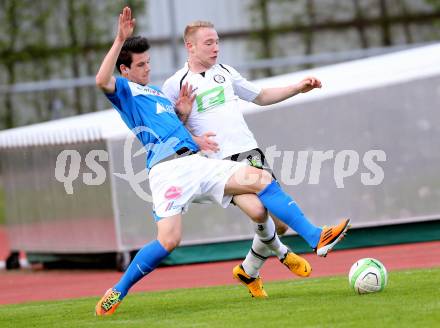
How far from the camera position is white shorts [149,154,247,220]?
9.23 metres

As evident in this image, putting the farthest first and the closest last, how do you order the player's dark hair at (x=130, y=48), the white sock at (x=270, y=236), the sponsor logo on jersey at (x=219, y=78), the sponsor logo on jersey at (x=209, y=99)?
the sponsor logo on jersey at (x=219, y=78)
the sponsor logo on jersey at (x=209, y=99)
the white sock at (x=270, y=236)
the player's dark hair at (x=130, y=48)

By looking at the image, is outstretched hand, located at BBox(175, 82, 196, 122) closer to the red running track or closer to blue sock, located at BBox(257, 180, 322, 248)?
blue sock, located at BBox(257, 180, 322, 248)

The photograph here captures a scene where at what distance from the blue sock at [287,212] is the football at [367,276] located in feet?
1.81

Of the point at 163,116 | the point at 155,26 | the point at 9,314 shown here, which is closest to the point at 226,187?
Result: the point at 163,116

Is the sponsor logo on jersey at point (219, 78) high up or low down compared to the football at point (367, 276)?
up

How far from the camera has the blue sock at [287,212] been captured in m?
9.07

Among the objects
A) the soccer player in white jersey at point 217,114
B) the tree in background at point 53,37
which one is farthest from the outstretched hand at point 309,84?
the tree in background at point 53,37

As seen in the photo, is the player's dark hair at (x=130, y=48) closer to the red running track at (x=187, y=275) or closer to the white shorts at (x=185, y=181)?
the white shorts at (x=185, y=181)

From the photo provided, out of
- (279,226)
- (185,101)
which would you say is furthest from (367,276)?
(185,101)

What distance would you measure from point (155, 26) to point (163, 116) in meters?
20.1

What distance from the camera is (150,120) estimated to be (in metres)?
9.38

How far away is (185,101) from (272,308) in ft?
6.17

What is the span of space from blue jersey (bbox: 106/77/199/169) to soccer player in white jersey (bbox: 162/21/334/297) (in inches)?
9.1

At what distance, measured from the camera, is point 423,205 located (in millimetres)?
15062
